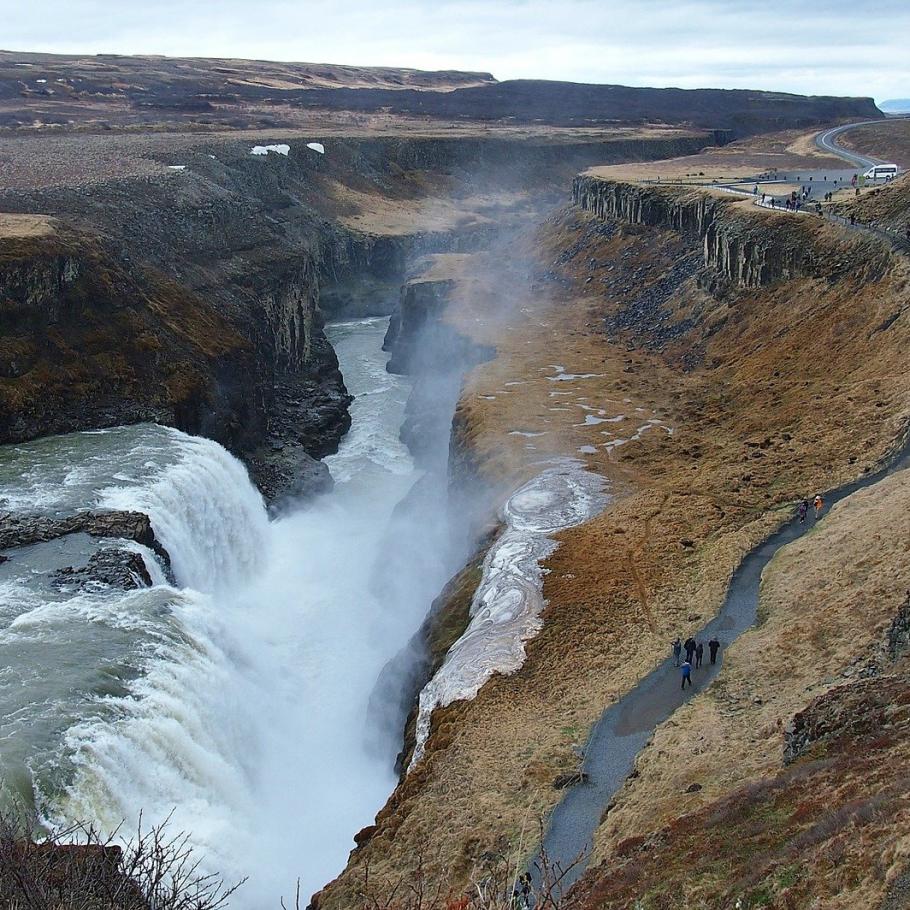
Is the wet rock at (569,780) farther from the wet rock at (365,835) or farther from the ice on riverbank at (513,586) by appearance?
the ice on riverbank at (513,586)

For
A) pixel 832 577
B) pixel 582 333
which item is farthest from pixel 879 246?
pixel 832 577

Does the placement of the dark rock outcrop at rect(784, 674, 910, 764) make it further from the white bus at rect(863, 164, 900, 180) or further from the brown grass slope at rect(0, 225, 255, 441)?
the white bus at rect(863, 164, 900, 180)

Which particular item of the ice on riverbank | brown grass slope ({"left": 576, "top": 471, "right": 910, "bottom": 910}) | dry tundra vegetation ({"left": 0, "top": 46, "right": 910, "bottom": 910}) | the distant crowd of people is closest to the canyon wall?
dry tundra vegetation ({"left": 0, "top": 46, "right": 910, "bottom": 910})

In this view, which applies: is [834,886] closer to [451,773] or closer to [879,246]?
[451,773]

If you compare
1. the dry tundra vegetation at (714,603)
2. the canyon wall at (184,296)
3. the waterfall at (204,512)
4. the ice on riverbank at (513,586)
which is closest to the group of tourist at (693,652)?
the dry tundra vegetation at (714,603)

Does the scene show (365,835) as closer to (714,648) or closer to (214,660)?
(214,660)
